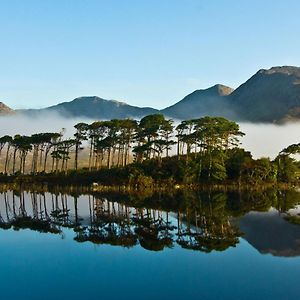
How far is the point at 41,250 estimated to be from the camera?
24828 mm

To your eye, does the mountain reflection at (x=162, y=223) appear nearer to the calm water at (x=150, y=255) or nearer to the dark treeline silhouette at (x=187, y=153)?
the calm water at (x=150, y=255)

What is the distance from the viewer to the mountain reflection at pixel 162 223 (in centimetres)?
2639

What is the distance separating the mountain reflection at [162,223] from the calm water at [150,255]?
0.08m

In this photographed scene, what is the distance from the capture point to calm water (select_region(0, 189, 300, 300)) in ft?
55.8

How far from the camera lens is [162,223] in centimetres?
3397

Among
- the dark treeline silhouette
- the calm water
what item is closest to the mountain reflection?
the calm water

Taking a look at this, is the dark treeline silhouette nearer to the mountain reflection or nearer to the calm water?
the mountain reflection

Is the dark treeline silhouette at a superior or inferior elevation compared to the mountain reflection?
superior

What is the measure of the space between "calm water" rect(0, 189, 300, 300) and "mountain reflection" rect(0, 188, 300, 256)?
0.08 metres

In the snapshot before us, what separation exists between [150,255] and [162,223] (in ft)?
36.3

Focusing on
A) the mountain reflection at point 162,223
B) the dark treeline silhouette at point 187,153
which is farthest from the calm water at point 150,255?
the dark treeline silhouette at point 187,153

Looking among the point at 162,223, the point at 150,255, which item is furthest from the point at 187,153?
the point at 150,255

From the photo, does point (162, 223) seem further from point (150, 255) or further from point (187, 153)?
point (187, 153)

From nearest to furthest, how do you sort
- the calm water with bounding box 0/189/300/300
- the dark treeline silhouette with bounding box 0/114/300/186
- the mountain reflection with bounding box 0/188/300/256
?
the calm water with bounding box 0/189/300/300 → the mountain reflection with bounding box 0/188/300/256 → the dark treeline silhouette with bounding box 0/114/300/186
